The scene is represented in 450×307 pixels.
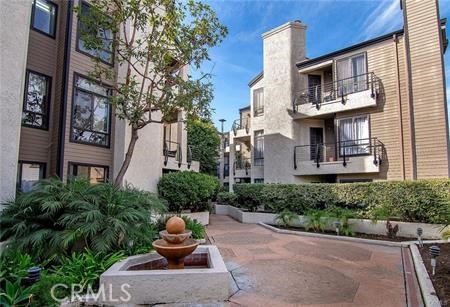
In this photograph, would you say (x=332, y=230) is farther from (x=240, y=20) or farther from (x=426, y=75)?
(x=240, y=20)

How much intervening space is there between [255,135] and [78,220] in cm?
1640

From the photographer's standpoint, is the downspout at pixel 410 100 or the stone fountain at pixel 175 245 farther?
the downspout at pixel 410 100

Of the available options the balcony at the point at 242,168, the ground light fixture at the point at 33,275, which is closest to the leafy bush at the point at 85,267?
the ground light fixture at the point at 33,275

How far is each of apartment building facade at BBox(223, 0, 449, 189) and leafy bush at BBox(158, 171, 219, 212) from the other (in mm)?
6530

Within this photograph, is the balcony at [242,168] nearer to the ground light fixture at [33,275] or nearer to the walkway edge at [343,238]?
the walkway edge at [343,238]

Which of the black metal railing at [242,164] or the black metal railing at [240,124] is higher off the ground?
the black metal railing at [240,124]

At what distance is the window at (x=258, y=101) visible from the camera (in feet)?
70.3

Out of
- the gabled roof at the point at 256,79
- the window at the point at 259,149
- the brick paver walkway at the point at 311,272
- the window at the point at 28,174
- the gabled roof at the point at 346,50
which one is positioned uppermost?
the gabled roof at the point at 256,79

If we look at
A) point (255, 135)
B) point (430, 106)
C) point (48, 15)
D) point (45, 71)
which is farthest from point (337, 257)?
point (255, 135)

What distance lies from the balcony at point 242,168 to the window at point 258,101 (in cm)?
465

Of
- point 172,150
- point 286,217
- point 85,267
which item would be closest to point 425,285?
point 85,267

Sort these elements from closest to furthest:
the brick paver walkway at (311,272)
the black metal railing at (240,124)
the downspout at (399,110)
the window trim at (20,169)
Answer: the brick paver walkway at (311,272)
the window trim at (20,169)
the downspout at (399,110)
the black metal railing at (240,124)

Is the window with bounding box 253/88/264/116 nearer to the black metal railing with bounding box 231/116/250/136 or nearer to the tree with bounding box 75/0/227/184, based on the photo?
the black metal railing with bounding box 231/116/250/136

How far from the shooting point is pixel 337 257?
7758 millimetres
